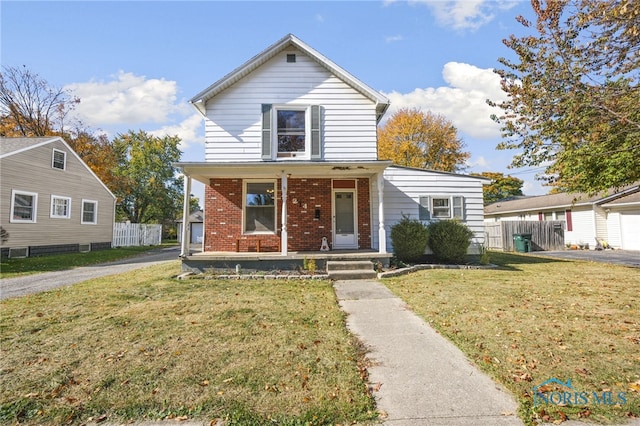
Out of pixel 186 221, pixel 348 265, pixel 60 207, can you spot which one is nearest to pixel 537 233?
pixel 348 265

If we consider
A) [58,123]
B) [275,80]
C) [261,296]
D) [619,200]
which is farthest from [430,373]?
[58,123]

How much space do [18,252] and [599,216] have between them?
31284 millimetres

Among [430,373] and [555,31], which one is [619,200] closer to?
[555,31]

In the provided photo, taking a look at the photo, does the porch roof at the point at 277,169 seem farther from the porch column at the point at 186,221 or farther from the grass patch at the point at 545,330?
the grass patch at the point at 545,330

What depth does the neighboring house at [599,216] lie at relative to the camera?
59.7ft

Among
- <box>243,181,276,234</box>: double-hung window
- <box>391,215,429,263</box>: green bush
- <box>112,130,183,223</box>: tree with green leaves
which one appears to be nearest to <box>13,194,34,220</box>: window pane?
<box>243,181,276,234</box>: double-hung window

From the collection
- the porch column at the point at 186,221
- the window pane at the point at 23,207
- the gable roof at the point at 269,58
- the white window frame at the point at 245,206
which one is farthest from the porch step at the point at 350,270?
the window pane at the point at 23,207

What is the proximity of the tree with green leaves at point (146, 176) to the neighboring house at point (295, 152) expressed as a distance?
2952 cm

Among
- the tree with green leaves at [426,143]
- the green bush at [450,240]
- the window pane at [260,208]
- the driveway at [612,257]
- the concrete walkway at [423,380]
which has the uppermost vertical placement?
the tree with green leaves at [426,143]

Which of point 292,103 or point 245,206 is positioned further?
point 292,103

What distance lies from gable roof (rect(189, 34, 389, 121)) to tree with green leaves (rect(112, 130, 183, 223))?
29.1 metres

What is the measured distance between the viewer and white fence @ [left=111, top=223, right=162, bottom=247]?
22.2 m

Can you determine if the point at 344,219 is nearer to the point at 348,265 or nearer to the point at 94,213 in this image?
the point at 348,265

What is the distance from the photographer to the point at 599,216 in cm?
1970
